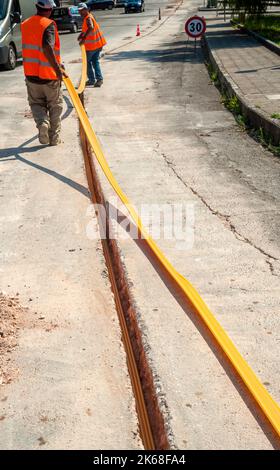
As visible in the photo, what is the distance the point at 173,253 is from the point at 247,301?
42.2 inches

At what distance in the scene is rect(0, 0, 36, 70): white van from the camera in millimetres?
17780

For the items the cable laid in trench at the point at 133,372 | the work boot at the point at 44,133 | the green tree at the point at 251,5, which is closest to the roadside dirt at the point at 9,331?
Answer: the cable laid in trench at the point at 133,372

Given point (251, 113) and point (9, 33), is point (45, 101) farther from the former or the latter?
point (9, 33)

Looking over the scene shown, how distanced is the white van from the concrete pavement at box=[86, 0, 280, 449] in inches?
269

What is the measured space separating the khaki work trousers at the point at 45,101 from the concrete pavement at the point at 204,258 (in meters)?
0.85

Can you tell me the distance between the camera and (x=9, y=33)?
1802 cm

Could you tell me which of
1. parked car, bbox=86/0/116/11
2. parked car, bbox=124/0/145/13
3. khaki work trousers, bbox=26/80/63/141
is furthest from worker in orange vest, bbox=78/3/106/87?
parked car, bbox=86/0/116/11

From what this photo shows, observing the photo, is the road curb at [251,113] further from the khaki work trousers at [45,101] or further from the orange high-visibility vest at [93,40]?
the khaki work trousers at [45,101]

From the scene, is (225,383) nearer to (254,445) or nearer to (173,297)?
(254,445)

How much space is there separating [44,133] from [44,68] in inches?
34.4

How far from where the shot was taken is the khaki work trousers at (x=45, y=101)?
29.3ft
